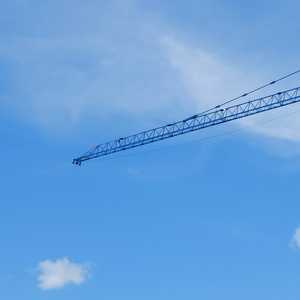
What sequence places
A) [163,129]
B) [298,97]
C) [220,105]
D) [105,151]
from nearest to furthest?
[298,97]
[220,105]
[163,129]
[105,151]

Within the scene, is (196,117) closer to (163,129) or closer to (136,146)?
(163,129)

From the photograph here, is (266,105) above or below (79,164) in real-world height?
below

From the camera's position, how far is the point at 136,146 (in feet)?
500

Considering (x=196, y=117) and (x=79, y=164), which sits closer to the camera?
(x=196, y=117)

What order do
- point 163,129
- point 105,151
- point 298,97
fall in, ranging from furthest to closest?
point 105,151
point 163,129
point 298,97

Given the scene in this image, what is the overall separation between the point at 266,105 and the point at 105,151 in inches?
2005

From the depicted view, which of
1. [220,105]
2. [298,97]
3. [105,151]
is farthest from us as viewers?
[105,151]

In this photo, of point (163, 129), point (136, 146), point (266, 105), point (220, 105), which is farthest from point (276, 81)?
point (136, 146)

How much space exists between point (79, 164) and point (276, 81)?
2519 inches

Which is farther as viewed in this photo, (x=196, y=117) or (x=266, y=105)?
(x=196, y=117)

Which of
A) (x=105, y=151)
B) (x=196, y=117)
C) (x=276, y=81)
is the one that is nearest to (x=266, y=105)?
(x=276, y=81)

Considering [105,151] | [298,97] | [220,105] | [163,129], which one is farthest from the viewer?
[105,151]

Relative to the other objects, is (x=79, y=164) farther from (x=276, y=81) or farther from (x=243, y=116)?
(x=276, y=81)

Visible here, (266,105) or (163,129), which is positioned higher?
(163,129)
